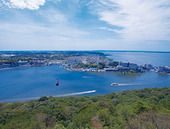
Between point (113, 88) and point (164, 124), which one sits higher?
point (164, 124)

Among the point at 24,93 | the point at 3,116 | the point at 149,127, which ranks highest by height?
the point at 149,127

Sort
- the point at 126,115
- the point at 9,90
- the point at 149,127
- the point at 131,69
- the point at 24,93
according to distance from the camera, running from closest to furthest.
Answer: the point at 149,127
the point at 126,115
the point at 24,93
the point at 9,90
the point at 131,69

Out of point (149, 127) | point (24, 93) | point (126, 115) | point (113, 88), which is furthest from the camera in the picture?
point (113, 88)

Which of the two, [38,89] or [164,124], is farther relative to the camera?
[38,89]

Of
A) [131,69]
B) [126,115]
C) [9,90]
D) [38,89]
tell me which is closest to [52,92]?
[38,89]

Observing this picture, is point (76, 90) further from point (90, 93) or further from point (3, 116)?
point (3, 116)

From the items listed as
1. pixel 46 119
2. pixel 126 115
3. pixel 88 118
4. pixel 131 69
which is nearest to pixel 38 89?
pixel 46 119

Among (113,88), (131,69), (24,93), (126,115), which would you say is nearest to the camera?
(126,115)

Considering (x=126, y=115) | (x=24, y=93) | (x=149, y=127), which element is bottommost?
(x=24, y=93)

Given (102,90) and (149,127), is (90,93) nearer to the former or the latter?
(102,90)
